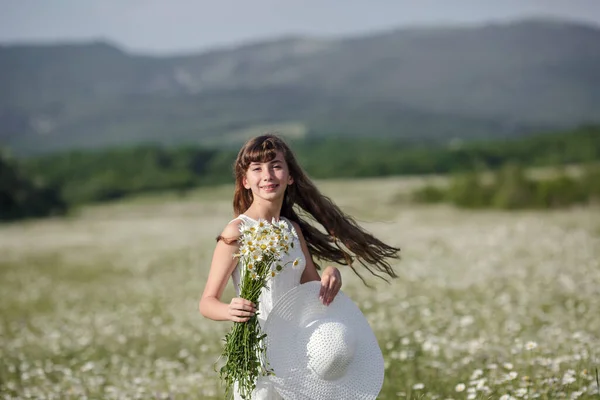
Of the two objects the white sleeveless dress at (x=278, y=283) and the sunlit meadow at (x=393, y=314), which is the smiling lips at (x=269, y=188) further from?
the sunlit meadow at (x=393, y=314)

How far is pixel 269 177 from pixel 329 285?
0.77 meters

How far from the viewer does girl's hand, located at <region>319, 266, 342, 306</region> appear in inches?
179

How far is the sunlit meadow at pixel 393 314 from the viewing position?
642 cm

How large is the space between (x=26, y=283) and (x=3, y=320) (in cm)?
472

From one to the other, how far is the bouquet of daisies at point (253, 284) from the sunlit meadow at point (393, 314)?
1557 mm

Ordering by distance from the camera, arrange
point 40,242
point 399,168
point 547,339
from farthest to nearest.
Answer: point 399,168 < point 40,242 < point 547,339

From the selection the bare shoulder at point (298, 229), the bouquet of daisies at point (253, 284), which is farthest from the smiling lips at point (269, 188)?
the bouquet of daisies at point (253, 284)

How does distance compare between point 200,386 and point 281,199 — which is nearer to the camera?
point 281,199

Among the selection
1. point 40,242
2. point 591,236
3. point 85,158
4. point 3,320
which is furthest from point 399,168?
point 3,320

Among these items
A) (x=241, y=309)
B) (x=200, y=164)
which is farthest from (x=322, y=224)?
(x=200, y=164)

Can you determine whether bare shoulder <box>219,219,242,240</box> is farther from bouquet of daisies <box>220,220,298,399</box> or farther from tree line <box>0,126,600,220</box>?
tree line <box>0,126,600,220</box>

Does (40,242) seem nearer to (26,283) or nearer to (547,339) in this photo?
(26,283)

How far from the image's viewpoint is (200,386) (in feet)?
21.7

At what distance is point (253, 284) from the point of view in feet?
14.3
